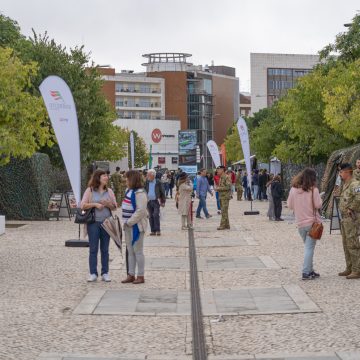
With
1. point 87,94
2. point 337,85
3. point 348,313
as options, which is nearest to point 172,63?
point 87,94

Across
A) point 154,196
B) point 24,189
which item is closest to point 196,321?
point 154,196

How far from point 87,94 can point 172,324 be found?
35183 mm

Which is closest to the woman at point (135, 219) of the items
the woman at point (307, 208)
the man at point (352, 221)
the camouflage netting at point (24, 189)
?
the woman at point (307, 208)

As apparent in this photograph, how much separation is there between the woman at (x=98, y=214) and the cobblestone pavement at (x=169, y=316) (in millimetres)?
281

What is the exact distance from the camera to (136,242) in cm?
1279

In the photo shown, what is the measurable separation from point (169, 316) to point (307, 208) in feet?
12.2

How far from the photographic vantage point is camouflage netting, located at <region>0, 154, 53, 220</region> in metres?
27.6

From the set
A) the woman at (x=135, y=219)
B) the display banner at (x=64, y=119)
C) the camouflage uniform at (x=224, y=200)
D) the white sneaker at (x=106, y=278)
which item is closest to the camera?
the woman at (x=135, y=219)

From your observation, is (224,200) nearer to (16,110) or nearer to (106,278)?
(16,110)

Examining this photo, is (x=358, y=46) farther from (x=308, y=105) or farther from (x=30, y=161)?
(x=30, y=161)

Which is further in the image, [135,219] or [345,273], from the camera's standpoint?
[345,273]

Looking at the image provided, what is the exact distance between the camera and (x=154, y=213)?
22.4m

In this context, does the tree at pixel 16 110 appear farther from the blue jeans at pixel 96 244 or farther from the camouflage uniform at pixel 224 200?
the blue jeans at pixel 96 244

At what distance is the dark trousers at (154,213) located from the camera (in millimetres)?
22312
